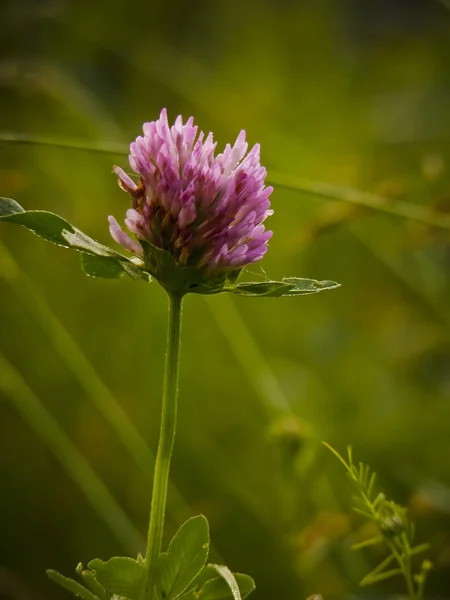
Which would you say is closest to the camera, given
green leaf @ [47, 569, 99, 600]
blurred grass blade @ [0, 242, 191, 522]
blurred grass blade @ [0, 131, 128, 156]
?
green leaf @ [47, 569, 99, 600]

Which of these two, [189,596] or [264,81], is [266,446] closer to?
[189,596]

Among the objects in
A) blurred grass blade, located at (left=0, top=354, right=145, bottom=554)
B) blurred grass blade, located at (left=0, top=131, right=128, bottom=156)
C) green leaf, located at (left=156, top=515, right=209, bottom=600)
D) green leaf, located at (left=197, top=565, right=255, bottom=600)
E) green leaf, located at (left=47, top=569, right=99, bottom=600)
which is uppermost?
blurred grass blade, located at (left=0, top=131, right=128, bottom=156)

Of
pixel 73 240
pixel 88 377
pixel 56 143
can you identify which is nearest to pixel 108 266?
pixel 73 240

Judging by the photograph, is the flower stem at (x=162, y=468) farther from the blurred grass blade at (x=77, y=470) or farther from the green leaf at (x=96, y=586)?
the blurred grass blade at (x=77, y=470)

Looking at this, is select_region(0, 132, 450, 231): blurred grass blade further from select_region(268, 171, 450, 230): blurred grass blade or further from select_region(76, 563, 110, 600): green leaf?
select_region(76, 563, 110, 600): green leaf

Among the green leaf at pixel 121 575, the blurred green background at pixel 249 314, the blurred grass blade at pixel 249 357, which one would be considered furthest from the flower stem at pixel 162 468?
the blurred grass blade at pixel 249 357

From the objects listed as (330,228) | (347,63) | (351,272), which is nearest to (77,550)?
(330,228)

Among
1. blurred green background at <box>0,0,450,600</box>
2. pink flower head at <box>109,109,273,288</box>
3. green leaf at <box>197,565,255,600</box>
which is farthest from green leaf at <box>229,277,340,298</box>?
blurred green background at <box>0,0,450,600</box>
